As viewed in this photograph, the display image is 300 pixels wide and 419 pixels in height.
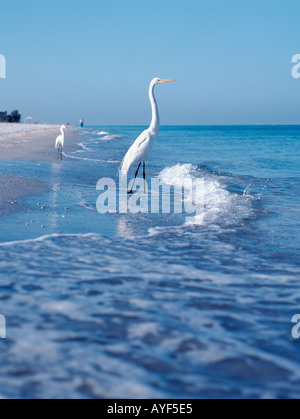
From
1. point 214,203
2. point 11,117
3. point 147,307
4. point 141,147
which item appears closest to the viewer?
point 147,307

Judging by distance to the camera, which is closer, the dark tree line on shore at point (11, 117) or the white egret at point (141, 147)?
the white egret at point (141, 147)

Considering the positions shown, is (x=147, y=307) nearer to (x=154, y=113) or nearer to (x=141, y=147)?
(x=141, y=147)

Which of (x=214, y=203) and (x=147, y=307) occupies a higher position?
(x=214, y=203)

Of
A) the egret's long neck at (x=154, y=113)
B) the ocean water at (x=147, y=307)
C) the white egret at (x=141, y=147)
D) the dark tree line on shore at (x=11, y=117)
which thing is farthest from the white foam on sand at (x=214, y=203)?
the dark tree line on shore at (x=11, y=117)

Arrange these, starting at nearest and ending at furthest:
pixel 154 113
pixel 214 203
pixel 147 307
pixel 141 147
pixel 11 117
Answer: pixel 147 307
pixel 214 203
pixel 141 147
pixel 154 113
pixel 11 117

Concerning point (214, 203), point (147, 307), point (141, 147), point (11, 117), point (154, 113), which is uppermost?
point (11, 117)

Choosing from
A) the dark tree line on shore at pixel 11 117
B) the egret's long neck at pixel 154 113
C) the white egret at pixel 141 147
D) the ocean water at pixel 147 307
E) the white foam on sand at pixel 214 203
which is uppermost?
the dark tree line on shore at pixel 11 117

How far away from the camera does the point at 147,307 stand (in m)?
3.08

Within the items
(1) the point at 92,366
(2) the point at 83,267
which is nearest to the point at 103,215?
(2) the point at 83,267

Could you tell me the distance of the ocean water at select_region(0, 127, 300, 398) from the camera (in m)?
2.23

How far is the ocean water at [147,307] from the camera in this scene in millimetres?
2230

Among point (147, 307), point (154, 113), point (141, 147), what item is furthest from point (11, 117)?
point (147, 307)

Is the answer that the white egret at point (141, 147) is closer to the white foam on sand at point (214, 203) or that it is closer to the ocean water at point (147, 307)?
the white foam on sand at point (214, 203)
